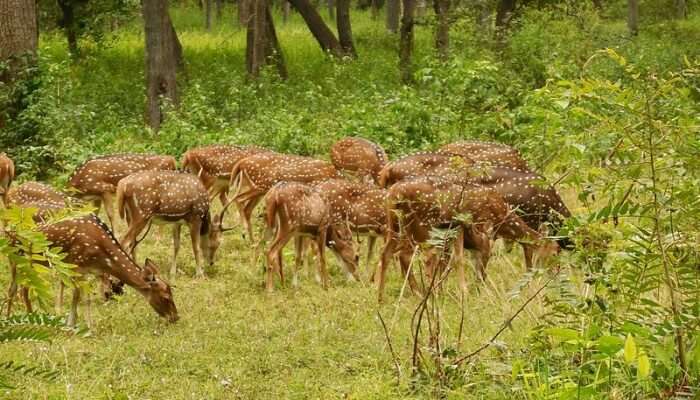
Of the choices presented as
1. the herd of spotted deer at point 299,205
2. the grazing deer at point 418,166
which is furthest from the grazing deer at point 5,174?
the grazing deer at point 418,166

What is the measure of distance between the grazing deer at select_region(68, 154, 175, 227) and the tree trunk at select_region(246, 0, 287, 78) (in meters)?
8.67

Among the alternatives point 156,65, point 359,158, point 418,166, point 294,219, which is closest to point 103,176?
point 294,219

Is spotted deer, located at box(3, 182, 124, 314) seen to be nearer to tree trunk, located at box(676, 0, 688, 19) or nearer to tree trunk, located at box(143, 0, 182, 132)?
tree trunk, located at box(143, 0, 182, 132)

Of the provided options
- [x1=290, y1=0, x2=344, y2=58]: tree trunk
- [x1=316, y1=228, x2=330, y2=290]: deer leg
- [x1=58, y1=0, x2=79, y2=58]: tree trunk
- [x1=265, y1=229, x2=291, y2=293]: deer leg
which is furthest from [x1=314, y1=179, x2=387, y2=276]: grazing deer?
[x1=58, y1=0, x2=79, y2=58]: tree trunk

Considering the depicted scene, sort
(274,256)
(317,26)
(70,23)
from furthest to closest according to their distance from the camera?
(317,26)
(70,23)
(274,256)

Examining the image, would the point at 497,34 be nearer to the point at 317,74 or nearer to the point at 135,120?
the point at 317,74

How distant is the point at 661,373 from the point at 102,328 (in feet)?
Answer: 16.5

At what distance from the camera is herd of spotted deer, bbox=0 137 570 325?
8.85 meters

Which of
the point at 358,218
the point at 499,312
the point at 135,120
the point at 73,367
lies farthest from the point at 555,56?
the point at 73,367

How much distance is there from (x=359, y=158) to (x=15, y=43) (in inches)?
223

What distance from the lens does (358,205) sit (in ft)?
35.8

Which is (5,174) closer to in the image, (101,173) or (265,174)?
(101,173)

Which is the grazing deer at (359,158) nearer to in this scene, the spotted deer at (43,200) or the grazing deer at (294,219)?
the grazing deer at (294,219)

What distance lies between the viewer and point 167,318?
886cm
